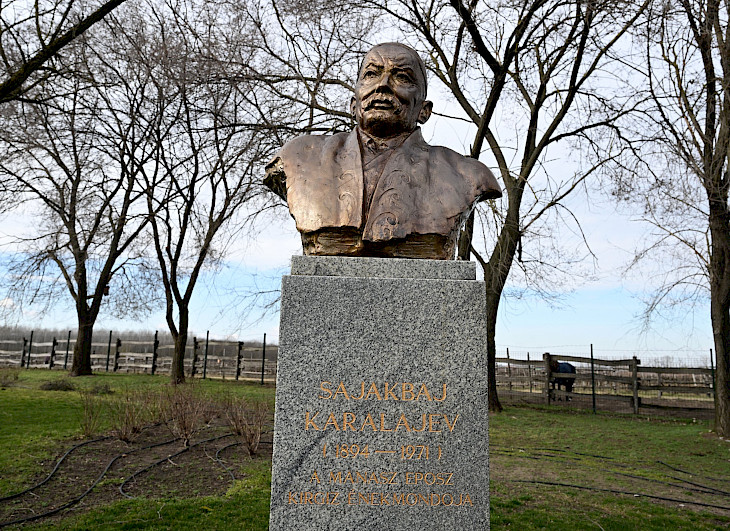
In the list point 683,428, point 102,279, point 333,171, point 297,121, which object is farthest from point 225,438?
point 102,279

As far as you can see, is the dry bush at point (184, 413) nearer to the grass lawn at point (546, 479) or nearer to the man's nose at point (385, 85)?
the grass lawn at point (546, 479)

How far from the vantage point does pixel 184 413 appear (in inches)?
321

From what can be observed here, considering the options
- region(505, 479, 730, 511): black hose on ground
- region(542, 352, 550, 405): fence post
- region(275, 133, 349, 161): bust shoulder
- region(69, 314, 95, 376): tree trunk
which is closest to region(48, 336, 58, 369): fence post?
region(69, 314, 95, 376): tree trunk

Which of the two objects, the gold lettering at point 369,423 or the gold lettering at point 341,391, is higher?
the gold lettering at point 341,391

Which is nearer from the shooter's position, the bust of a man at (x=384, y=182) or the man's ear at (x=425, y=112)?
the bust of a man at (x=384, y=182)

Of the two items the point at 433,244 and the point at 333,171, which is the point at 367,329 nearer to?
the point at 433,244

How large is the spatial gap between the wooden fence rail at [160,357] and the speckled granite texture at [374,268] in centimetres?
1343

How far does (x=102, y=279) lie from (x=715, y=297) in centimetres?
1601

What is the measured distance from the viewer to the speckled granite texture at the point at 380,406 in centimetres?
272

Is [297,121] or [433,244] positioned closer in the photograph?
[433,244]

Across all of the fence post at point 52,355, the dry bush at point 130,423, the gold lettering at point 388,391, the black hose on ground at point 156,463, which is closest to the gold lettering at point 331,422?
the gold lettering at point 388,391

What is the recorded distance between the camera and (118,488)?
20.3 feet

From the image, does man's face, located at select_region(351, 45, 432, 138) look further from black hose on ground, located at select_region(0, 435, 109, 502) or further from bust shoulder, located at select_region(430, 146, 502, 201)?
black hose on ground, located at select_region(0, 435, 109, 502)

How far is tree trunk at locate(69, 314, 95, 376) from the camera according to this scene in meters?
17.8
